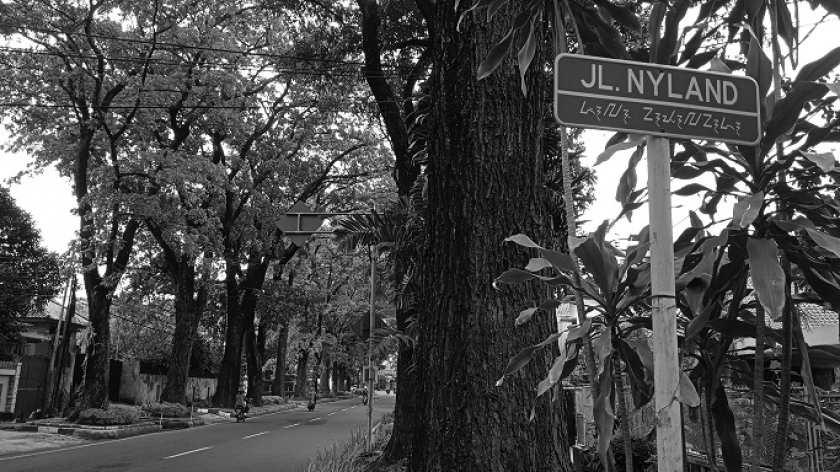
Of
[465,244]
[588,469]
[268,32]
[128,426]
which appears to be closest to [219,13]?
[268,32]

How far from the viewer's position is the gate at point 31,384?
74.8ft

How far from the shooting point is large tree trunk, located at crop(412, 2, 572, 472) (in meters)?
3.54

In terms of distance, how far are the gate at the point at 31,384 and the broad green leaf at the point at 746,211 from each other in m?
24.6

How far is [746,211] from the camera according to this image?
237 cm

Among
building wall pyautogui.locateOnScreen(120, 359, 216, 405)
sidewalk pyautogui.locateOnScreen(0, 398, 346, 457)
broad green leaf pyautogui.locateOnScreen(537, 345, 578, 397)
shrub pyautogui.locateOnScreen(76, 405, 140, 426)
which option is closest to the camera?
broad green leaf pyautogui.locateOnScreen(537, 345, 578, 397)

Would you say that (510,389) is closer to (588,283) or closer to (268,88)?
(588,283)

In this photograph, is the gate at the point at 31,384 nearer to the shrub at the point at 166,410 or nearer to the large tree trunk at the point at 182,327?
the shrub at the point at 166,410

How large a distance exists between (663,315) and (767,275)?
47 cm

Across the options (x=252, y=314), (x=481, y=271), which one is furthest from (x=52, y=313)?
(x=481, y=271)

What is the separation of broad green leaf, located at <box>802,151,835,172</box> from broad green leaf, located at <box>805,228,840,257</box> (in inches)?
8.6

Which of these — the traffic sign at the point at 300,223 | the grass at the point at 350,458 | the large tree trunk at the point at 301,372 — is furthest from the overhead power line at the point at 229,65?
the large tree trunk at the point at 301,372

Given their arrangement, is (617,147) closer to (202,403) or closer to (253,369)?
(253,369)

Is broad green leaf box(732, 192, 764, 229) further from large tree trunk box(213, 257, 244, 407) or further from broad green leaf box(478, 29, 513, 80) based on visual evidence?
large tree trunk box(213, 257, 244, 407)

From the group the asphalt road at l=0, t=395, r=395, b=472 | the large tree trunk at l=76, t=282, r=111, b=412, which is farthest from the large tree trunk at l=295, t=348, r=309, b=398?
the large tree trunk at l=76, t=282, r=111, b=412
